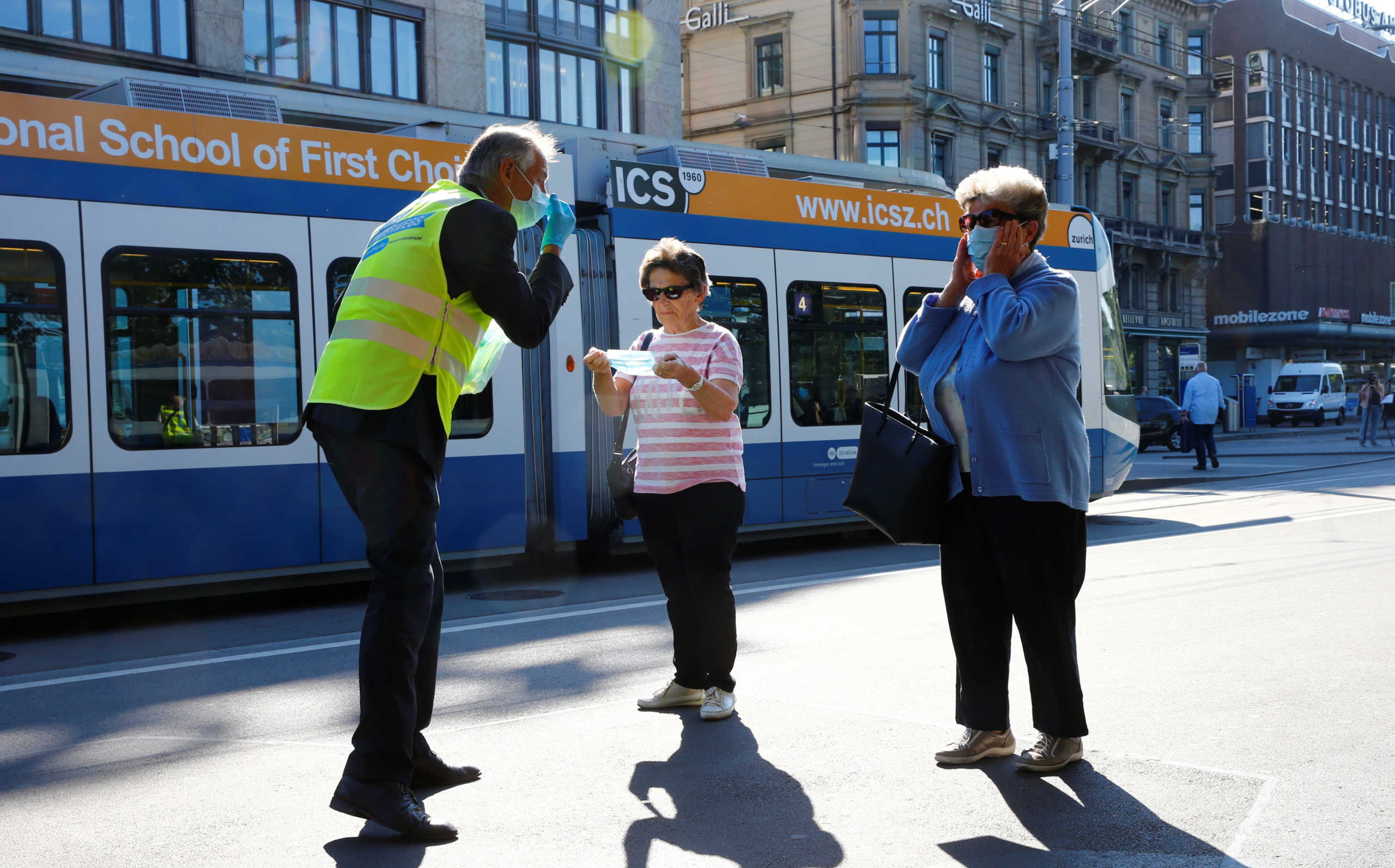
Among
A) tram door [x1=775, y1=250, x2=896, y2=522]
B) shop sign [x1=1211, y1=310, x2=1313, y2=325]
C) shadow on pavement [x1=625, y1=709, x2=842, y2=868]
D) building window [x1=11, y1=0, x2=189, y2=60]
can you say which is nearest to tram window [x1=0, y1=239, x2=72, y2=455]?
shadow on pavement [x1=625, y1=709, x2=842, y2=868]

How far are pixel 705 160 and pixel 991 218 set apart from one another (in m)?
7.00

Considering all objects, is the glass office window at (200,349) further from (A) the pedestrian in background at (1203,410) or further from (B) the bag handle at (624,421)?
(A) the pedestrian in background at (1203,410)

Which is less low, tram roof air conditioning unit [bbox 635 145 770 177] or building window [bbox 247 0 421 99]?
building window [bbox 247 0 421 99]

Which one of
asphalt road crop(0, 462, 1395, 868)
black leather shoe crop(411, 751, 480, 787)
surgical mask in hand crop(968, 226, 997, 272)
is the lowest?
asphalt road crop(0, 462, 1395, 868)

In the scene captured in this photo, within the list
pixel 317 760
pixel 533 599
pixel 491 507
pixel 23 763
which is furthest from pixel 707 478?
pixel 491 507

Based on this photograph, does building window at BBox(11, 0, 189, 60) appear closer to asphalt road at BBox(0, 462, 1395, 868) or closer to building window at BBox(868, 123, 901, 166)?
asphalt road at BBox(0, 462, 1395, 868)

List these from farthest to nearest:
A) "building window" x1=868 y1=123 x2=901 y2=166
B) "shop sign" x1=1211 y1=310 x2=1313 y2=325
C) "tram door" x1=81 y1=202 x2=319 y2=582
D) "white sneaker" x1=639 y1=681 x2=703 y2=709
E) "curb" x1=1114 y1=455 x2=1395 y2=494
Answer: "shop sign" x1=1211 y1=310 x2=1313 y2=325, "building window" x1=868 y1=123 x2=901 y2=166, "curb" x1=1114 y1=455 x2=1395 y2=494, "tram door" x1=81 y1=202 x2=319 y2=582, "white sneaker" x1=639 y1=681 x2=703 y2=709

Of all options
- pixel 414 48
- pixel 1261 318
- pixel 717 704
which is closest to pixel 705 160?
pixel 717 704

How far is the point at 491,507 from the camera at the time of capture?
9203 mm

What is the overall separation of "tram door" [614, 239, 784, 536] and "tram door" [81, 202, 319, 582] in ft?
11.0

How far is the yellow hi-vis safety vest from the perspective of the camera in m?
3.62

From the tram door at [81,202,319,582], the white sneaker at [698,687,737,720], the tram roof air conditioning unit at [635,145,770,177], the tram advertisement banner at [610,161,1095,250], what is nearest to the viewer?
the white sneaker at [698,687,737,720]

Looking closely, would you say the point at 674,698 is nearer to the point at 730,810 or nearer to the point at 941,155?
the point at 730,810

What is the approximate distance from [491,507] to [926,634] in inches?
143
